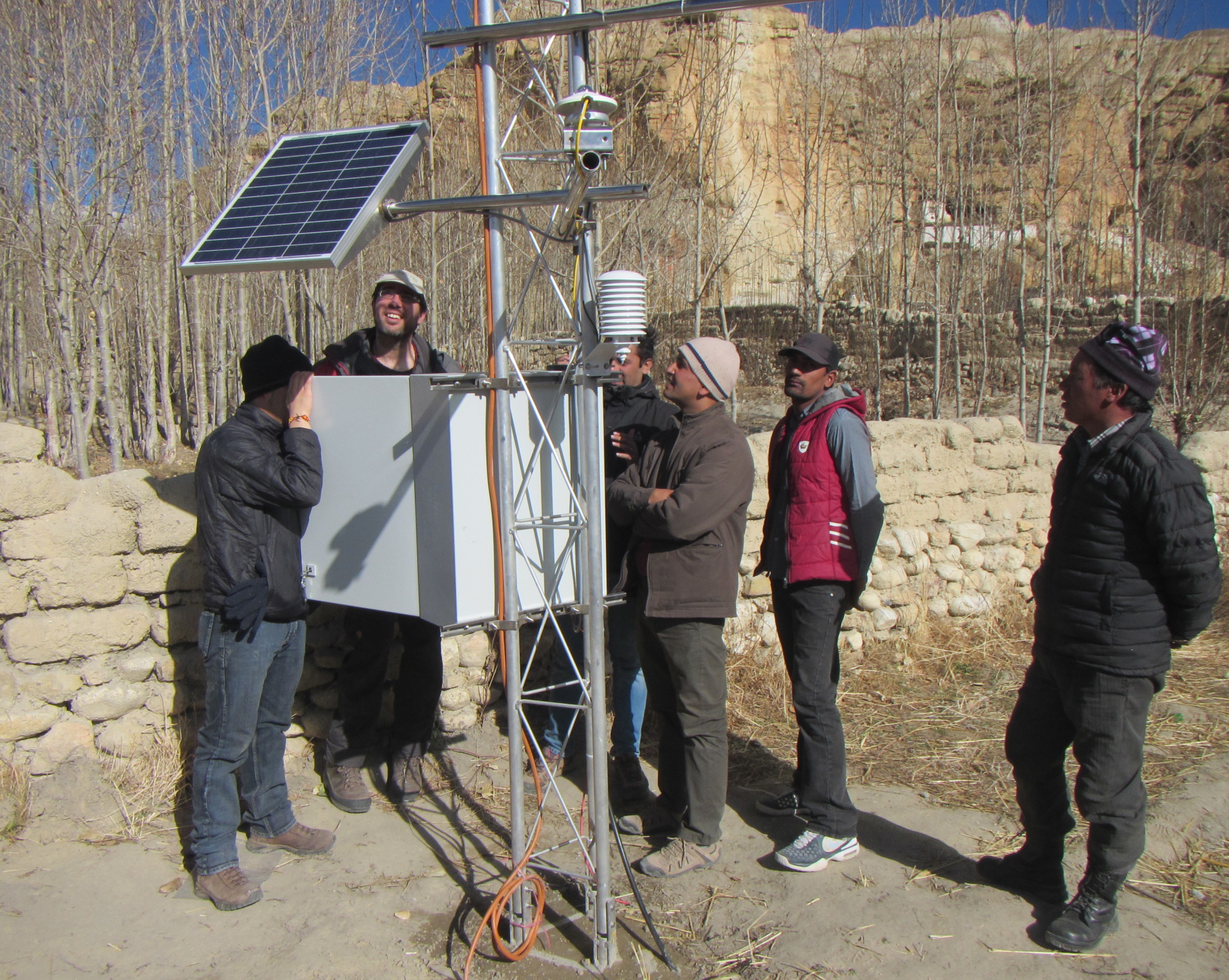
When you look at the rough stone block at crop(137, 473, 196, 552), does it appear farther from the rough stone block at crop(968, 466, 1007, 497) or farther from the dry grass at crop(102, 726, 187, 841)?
the rough stone block at crop(968, 466, 1007, 497)

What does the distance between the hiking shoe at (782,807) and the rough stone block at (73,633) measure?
272 centimetres

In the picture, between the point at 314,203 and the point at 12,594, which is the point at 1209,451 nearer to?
the point at 314,203

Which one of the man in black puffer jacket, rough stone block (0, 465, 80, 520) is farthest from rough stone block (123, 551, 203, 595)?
the man in black puffer jacket

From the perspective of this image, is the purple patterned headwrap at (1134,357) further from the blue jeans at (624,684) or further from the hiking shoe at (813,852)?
the blue jeans at (624,684)

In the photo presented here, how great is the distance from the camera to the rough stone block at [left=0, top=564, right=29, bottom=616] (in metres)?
3.45

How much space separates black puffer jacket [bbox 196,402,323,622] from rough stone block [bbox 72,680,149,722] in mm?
853

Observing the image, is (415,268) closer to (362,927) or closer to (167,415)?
(167,415)

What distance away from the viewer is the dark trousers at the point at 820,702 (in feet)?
11.2

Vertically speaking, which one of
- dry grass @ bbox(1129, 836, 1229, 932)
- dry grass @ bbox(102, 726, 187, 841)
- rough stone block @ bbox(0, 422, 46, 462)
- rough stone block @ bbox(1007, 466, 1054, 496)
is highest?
rough stone block @ bbox(0, 422, 46, 462)

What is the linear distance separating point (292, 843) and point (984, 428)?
16.9 ft

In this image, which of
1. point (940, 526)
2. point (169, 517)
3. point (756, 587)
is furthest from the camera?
point (940, 526)

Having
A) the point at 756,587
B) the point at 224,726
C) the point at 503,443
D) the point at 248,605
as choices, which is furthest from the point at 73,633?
the point at 756,587

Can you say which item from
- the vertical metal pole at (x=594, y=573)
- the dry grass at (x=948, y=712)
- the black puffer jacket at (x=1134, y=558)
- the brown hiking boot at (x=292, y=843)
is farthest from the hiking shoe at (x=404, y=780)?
the black puffer jacket at (x=1134, y=558)

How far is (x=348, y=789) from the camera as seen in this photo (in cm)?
388
